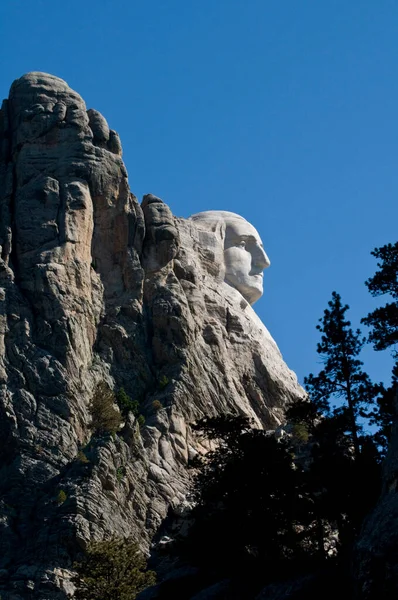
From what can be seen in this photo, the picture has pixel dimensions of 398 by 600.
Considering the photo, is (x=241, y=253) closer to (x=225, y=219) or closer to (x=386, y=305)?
(x=225, y=219)

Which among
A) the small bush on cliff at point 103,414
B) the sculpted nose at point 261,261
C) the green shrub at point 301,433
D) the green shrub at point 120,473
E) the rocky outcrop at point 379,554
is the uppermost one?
the sculpted nose at point 261,261

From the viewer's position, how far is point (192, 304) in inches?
3487

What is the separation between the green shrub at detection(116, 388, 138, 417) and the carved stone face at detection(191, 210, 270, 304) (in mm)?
28211

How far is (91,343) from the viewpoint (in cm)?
7994

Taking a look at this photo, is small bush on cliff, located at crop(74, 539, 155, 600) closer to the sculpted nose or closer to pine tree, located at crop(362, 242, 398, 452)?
pine tree, located at crop(362, 242, 398, 452)

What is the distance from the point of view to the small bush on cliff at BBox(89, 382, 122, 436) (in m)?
72.6

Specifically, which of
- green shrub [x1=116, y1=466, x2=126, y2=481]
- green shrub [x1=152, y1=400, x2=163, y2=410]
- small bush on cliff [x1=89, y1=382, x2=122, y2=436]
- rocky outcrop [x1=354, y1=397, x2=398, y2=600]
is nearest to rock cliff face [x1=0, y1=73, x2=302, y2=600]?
green shrub [x1=116, y1=466, x2=126, y2=481]

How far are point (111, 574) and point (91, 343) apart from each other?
29.8m

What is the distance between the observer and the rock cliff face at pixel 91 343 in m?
65.1

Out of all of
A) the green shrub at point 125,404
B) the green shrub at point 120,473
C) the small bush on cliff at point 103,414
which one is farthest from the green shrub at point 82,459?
the green shrub at point 125,404

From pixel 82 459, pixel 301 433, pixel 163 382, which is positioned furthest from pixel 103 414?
pixel 301 433

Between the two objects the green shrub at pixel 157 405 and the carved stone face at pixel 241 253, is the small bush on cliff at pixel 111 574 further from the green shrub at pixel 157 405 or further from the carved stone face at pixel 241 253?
the carved stone face at pixel 241 253

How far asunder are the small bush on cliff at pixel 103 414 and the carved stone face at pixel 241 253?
3143 cm

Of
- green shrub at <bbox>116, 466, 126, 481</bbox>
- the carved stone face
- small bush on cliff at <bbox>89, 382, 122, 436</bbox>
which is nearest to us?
green shrub at <bbox>116, 466, 126, 481</bbox>
